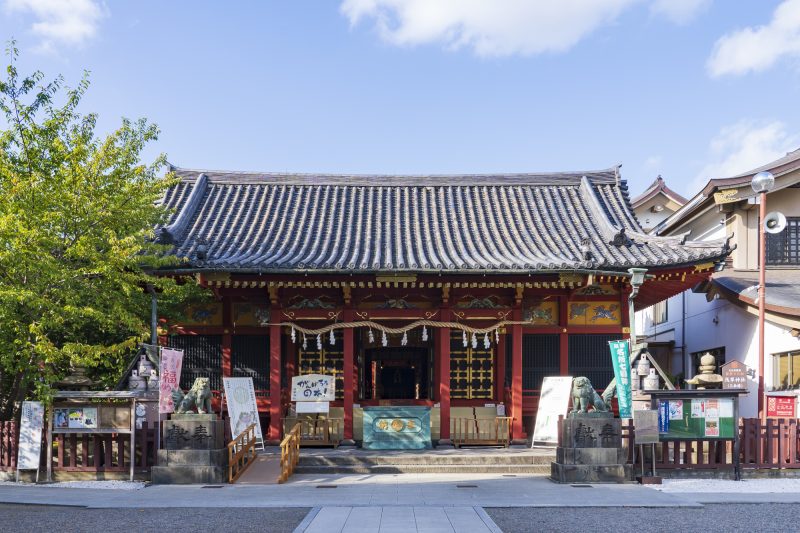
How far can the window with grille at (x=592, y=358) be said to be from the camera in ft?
56.5

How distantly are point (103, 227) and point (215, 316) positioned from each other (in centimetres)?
434

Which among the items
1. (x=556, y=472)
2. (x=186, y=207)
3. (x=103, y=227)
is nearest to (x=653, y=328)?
(x=556, y=472)

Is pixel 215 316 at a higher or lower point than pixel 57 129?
lower

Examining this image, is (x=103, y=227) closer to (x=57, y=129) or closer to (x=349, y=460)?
(x=57, y=129)

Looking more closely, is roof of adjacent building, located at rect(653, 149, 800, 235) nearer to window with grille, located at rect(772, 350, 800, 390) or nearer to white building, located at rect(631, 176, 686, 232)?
window with grille, located at rect(772, 350, 800, 390)

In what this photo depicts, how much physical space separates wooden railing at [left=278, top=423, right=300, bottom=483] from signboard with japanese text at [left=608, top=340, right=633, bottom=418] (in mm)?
6275

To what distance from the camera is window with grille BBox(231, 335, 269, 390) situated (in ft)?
56.1

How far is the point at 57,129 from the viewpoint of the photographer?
1362 centimetres

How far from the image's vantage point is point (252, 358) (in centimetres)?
1722

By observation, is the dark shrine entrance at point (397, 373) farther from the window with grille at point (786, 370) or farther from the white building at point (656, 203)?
the white building at point (656, 203)

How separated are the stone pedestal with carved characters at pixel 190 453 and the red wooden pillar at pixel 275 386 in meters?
3.20

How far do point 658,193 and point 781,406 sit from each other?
1717 centimetres

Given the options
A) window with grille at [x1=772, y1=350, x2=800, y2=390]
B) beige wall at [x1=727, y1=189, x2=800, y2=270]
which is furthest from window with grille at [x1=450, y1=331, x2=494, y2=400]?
beige wall at [x1=727, y1=189, x2=800, y2=270]

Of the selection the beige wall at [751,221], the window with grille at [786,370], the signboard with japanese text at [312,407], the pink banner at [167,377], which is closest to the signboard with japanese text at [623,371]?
the signboard with japanese text at [312,407]
